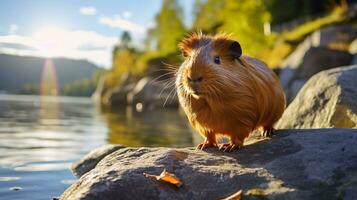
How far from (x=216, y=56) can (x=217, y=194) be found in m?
1.78

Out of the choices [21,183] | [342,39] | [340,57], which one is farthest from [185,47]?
[342,39]

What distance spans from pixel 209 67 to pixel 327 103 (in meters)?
3.92

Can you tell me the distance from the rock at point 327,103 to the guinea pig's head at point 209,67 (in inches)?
122

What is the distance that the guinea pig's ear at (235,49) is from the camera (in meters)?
5.89

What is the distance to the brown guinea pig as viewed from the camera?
549cm

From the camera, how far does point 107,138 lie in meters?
17.3

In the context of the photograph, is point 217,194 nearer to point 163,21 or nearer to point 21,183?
point 21,183

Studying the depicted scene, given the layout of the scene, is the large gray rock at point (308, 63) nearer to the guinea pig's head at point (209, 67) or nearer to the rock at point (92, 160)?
the rock at point (92, 160)

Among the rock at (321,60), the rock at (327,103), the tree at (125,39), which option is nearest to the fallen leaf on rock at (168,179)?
the rock at (327,103)

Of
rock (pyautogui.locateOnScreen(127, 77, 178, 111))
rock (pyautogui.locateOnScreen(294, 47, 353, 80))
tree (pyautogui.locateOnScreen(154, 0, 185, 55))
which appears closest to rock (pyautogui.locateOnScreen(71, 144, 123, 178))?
rock (pyautogui.locateOnScreen(294, 47, 353, 80))

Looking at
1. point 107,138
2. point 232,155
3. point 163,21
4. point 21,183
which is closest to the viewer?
point 232,155

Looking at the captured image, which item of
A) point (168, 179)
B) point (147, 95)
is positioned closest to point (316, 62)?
point (168, 179)

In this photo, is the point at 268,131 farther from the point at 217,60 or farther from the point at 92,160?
the point at 92,160

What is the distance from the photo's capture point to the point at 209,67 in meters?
5.45
